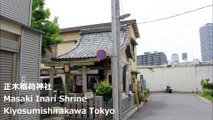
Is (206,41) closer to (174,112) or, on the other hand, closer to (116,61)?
(174,112)

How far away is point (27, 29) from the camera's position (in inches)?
263

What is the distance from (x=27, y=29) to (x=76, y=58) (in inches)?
163

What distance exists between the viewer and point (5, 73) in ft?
19.3

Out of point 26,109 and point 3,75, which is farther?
point 26,109

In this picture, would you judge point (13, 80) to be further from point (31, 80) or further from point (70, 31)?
point (70, 31)

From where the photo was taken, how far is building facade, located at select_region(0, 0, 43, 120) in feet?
19.1

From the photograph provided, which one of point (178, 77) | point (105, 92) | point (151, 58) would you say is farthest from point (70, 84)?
point (151, 58)

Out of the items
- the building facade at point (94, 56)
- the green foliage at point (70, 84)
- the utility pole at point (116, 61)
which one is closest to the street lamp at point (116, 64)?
the utility pole at point (116, 61)

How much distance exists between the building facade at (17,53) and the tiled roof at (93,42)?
3.92 metres

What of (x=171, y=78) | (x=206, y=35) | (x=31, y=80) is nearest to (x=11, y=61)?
(x=31, y=80)

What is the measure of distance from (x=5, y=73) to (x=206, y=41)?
56.2 meters

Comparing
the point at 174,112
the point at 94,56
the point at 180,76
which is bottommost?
the point at 174,112

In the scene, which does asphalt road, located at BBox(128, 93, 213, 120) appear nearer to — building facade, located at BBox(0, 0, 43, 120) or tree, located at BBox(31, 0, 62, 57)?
building facade, located at BBox(0, 0, 43, 120)

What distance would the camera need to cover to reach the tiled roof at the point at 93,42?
11666 millimetres
